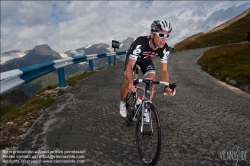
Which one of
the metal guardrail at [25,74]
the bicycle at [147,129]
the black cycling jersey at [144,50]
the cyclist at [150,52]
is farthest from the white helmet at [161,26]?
the metal guardrail at [25,74]

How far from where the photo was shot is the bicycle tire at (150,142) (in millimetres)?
3105

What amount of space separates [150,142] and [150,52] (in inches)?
74.0

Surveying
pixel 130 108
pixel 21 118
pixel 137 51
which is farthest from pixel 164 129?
pixel 21 118

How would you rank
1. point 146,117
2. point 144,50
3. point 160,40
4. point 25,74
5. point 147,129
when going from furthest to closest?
point 25,74, point 144,50, point 160,40, point 147,129, point 146,117

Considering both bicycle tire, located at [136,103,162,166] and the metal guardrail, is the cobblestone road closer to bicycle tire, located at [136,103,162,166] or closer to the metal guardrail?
bicycle tire, located at [136,103,162,166]

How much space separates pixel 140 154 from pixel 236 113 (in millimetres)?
3468

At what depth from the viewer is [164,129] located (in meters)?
4.57

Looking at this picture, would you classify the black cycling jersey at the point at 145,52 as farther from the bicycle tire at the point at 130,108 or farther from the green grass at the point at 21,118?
the green grass at the point at 21,118

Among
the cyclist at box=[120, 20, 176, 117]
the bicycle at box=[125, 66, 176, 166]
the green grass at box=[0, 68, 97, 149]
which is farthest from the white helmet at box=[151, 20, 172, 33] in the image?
the green grass at box=[0, 68, 97, 149]

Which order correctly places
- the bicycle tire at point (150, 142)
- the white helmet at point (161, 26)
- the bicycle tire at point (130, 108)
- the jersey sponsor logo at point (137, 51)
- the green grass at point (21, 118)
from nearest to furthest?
the bicycle tire at point (150, 142), the white helmet at point (161, 26), the jersey sponsor logo at point (137, 51), the green grass at point (21, 118), the bicycle tire at point (130, 108)

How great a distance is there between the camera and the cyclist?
3.77 m

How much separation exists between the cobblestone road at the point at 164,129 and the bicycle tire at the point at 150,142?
0.52 ft

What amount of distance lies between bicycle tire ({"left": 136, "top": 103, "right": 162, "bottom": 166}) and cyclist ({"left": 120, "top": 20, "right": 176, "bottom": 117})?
59 centimetres

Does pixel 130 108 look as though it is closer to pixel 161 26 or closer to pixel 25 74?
pixel 161 26
